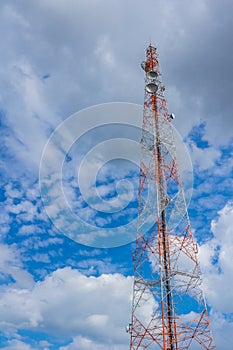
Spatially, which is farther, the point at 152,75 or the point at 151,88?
the point at 152,75

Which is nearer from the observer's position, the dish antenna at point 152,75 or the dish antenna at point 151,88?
the dish antenna at point 151,88

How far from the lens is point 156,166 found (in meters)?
41.2

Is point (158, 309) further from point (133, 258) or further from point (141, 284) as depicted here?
point (133, 258)

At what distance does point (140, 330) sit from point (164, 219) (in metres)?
11.8

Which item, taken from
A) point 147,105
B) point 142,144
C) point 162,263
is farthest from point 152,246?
point 147,105

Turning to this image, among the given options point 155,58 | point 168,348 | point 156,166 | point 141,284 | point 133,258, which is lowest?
point 168,348

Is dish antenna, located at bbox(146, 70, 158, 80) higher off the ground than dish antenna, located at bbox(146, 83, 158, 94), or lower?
higher

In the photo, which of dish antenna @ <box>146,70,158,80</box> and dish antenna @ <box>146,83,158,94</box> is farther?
dish antenna @ <box>146,70,158,80</box>

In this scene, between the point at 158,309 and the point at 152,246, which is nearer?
the point at 158,309

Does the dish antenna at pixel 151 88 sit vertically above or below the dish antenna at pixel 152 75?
below

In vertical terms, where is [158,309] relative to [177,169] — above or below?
below

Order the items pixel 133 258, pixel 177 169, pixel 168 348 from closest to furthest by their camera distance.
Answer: pixel 168 348, pixel 133 258, pixel 177 169

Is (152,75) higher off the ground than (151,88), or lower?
higher

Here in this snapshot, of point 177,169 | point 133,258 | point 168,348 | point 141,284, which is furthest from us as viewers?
point 177,169
